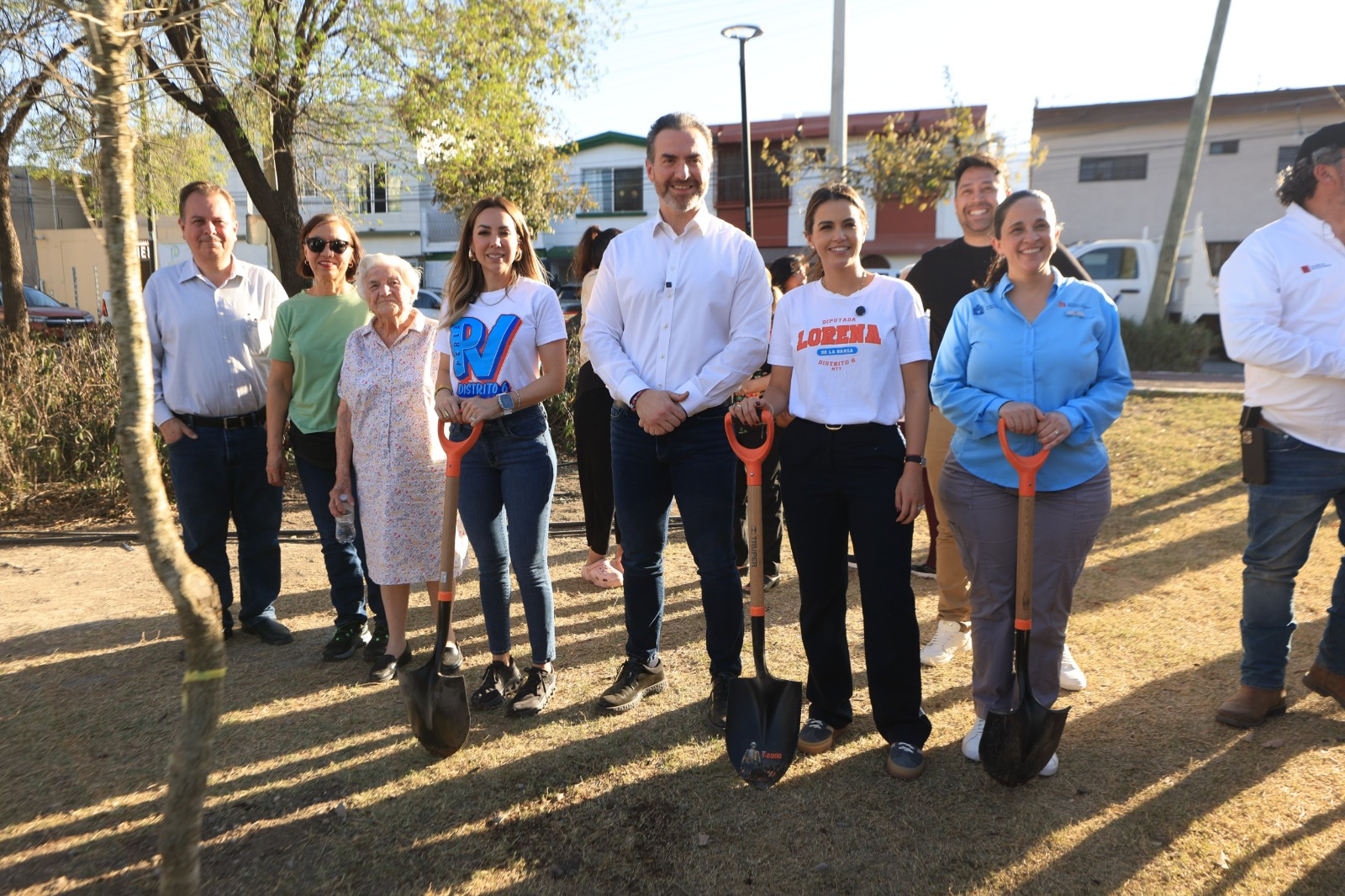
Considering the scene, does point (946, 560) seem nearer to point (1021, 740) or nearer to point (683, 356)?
point (1021, 740)

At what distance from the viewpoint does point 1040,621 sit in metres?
3.11

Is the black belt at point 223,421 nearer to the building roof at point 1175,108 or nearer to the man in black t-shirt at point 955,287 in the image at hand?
the man in black t-shirt at point 955,287

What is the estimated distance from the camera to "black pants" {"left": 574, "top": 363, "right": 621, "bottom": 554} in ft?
16.5

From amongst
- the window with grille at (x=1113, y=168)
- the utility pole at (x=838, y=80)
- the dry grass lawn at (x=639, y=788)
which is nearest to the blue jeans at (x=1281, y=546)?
the dry grass lawn at (x=639, y=788)

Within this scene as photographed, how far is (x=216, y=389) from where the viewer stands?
432 cm

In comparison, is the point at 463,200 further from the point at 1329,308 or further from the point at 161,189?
the point at 1329,308

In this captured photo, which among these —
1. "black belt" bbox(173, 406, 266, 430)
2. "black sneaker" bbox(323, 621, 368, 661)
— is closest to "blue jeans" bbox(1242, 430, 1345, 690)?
"black sneaker" bbox(323, 621, 368, 661)

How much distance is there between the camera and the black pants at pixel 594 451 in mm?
5027

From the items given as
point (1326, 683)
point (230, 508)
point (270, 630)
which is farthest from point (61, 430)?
point (1326, 683)

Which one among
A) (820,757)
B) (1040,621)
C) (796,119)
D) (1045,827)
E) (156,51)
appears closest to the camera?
(1045,827)

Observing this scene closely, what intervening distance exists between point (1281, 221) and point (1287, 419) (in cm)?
73

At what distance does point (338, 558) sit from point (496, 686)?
1.15m

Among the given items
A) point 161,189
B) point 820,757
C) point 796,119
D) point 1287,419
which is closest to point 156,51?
point 161,189

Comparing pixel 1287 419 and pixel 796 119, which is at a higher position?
pixel 796 119
